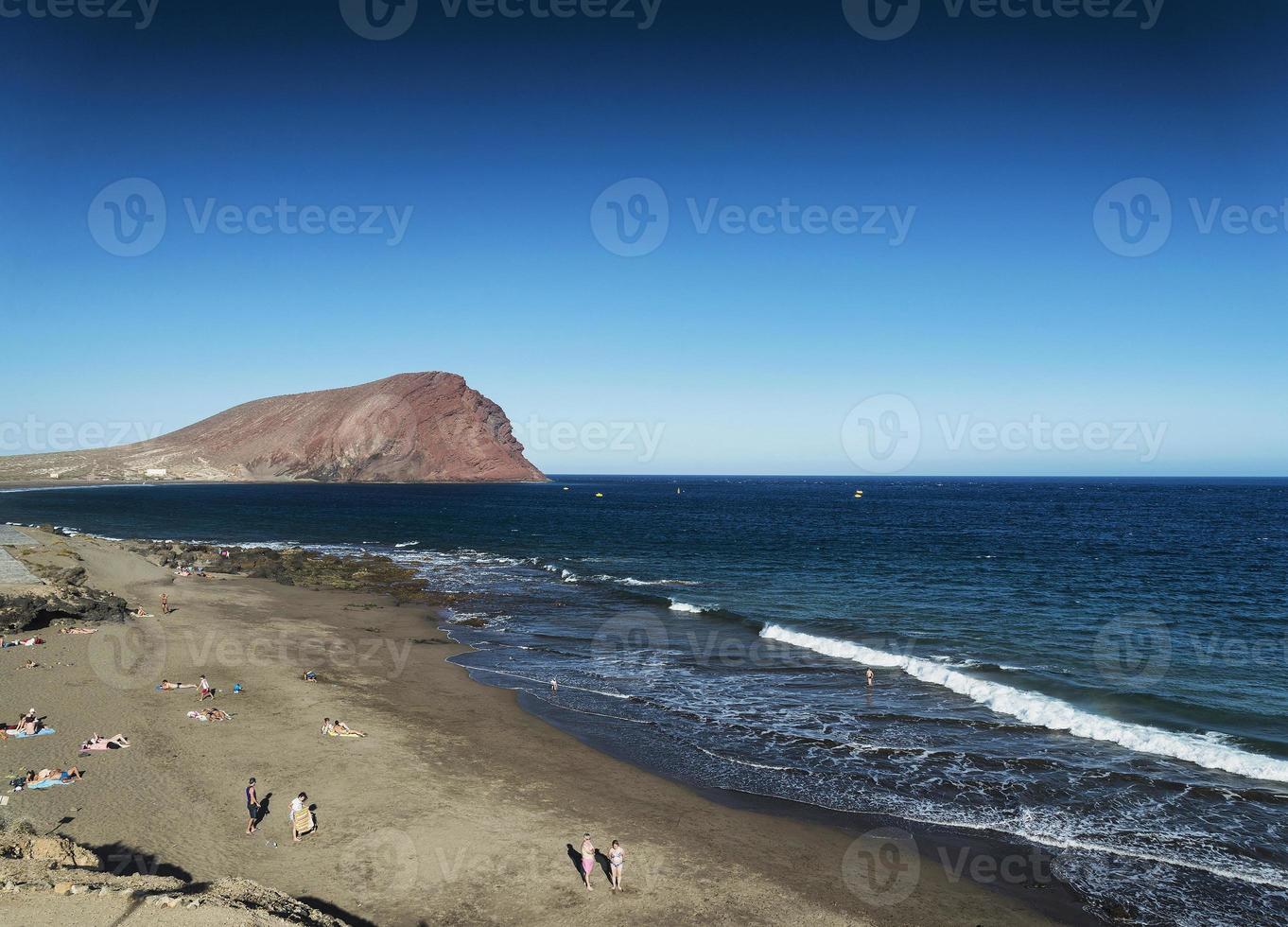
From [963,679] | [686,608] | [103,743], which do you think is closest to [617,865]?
[103,743]

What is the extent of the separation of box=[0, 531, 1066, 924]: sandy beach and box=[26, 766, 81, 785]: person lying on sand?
28cm

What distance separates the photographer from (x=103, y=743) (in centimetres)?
1641

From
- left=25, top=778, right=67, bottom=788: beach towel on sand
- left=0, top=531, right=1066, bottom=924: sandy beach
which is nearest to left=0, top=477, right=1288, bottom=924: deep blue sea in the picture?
left=0, top=531, right=1066, bottom=924: sandy beach

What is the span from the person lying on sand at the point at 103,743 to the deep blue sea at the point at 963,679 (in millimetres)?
10675

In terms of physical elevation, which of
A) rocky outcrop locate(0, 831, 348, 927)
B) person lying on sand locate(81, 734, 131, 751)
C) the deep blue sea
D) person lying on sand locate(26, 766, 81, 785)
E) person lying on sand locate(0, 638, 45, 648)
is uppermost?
rocky outcrop locate(0, 831, 348, 927)

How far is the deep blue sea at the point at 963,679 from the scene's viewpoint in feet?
47.1

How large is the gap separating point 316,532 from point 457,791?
64648 millimetres

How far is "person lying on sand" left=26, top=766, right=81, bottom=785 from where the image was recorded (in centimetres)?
1426

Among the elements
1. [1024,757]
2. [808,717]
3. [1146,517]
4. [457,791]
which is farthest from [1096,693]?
[1146,517]

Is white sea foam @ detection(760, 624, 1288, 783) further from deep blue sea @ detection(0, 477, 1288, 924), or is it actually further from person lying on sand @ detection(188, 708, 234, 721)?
person lying on sand @ detection(188, 708, 234, 721)

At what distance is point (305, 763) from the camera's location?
650 inches

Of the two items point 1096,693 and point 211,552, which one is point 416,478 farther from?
point 1096,693

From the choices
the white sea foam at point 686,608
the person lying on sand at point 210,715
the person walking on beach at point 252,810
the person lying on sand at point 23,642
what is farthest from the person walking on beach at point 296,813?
the white sea foam at point 686,608

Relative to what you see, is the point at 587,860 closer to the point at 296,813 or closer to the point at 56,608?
the point at 296,813
